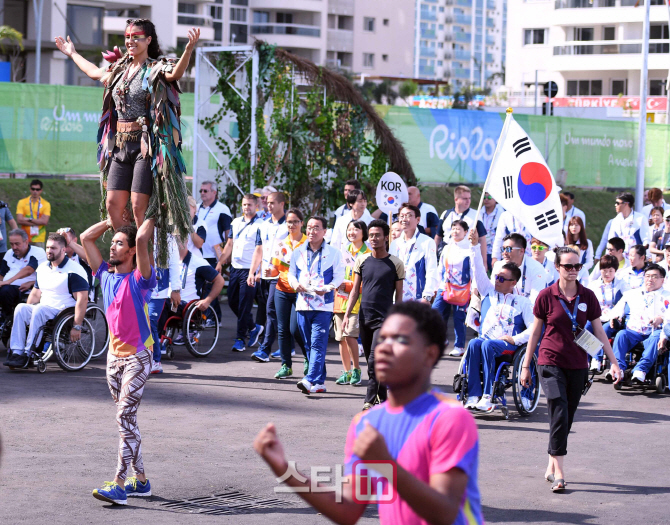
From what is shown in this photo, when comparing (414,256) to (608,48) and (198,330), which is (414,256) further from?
(608,48)

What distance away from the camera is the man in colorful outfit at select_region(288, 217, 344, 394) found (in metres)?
10.6

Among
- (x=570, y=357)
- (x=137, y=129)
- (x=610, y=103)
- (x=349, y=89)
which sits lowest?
(x=570, y=357)

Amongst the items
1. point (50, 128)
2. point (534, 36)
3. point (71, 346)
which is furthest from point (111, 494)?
point (534, 36)

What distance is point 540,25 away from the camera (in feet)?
263

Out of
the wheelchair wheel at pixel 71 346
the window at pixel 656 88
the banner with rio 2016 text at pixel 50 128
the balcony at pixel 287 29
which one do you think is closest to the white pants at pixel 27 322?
the wheelchair wheel at pixel 71 346

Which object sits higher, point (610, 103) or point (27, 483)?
point (610, 103)

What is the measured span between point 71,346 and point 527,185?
17.3 feet

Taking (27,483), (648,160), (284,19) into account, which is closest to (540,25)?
(284,19)

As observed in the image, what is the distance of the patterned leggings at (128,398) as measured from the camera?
6688 millimetres

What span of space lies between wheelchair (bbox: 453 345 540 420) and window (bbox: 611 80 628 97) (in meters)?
70.2

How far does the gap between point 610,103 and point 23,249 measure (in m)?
63.5

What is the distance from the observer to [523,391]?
32.8 feet

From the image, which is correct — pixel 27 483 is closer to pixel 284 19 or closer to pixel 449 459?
pixel 449 459

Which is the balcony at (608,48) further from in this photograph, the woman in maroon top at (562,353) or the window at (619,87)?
the woman in maroon top at (562,353)
